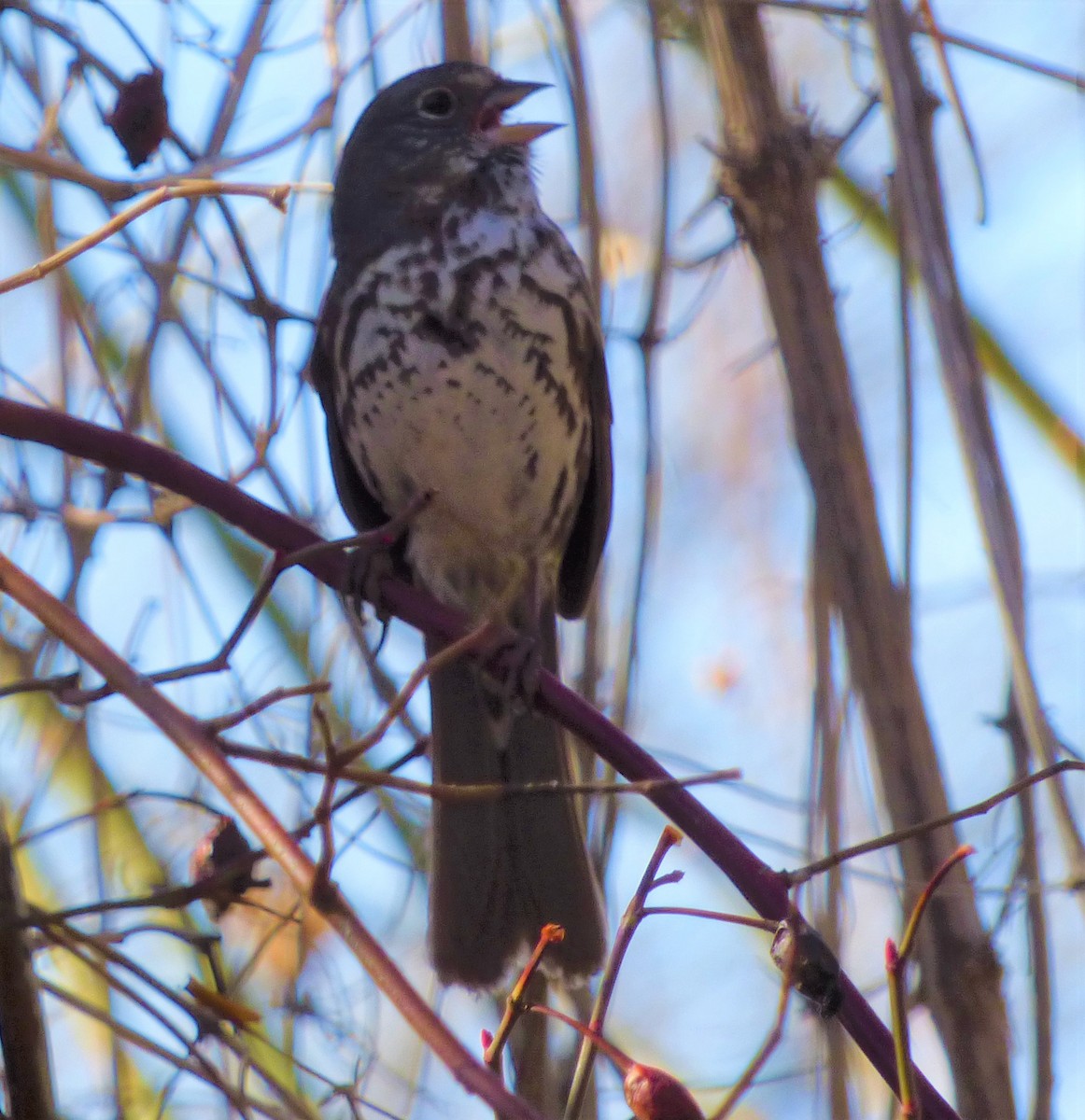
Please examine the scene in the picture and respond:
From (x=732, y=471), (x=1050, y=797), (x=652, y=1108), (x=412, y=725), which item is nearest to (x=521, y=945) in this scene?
(x=412, y=725)

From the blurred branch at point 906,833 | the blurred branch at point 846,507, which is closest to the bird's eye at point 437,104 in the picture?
the blurred branch at point 846,507

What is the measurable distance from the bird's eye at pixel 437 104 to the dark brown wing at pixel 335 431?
1.36 feet

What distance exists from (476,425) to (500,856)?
76 centimetres

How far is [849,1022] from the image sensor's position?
1.41 m

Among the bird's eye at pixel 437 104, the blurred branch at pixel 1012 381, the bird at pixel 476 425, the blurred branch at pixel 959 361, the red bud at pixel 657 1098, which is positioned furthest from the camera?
the bird's eye at pixel 437 104

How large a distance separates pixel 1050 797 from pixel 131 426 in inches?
59.0

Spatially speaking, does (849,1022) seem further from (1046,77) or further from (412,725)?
(1046,77)

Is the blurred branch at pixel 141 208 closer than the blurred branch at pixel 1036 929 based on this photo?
Yes

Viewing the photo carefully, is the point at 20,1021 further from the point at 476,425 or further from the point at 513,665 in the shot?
the point at 476,425

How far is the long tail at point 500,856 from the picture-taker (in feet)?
8.68

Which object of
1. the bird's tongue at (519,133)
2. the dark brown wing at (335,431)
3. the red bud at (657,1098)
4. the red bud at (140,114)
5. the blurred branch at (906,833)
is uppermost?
the bird's tongue at (519,133)

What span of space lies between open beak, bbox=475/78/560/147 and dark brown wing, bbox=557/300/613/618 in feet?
1.13

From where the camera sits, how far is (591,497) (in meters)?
3.33

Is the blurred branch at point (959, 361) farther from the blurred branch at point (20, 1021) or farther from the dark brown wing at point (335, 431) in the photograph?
the dark brown wing at point (335, 431)
